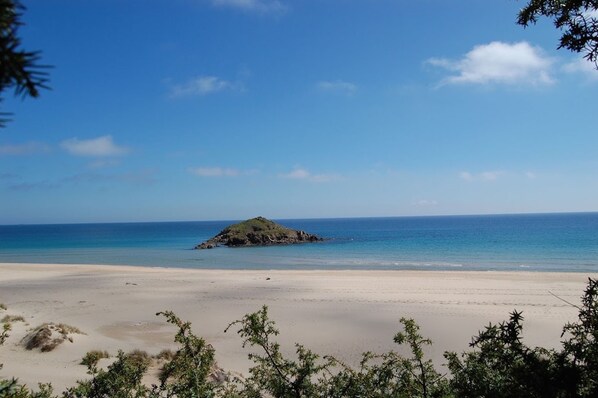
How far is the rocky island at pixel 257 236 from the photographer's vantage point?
8094cm

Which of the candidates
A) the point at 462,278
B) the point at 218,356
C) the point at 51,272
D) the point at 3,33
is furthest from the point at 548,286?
the point at 51,272

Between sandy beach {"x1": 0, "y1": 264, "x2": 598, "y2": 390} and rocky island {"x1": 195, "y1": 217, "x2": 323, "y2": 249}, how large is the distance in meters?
43.5

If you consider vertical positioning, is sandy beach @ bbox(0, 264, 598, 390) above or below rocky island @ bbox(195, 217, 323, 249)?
below

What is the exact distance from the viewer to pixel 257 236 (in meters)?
82.9

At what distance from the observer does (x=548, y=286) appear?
2788 centimetres

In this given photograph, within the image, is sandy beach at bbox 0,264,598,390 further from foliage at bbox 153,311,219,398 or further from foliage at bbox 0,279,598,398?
foliage at bbox 153,311,219,398

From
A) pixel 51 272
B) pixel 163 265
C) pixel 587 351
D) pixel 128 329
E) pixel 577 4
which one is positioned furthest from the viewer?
pixel 163 265

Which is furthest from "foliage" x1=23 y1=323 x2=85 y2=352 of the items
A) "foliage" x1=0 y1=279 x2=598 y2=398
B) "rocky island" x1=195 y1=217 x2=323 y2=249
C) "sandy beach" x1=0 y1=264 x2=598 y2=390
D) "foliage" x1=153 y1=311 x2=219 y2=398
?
"rocky island" x1=195 y1=217 x2=323 y2=249

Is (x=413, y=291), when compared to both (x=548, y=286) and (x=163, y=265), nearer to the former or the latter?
(x=548, y=286)

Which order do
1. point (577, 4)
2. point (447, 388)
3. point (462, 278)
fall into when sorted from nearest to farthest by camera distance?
point (577, 4)
point (447, 388)
point (462, 278)

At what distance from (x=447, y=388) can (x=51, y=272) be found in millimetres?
43180

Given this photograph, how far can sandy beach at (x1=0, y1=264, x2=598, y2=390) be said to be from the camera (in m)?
15.1

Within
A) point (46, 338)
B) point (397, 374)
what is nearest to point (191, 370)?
point (397, 374)

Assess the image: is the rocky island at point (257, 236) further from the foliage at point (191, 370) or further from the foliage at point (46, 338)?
the foliage at point (191, 370)
